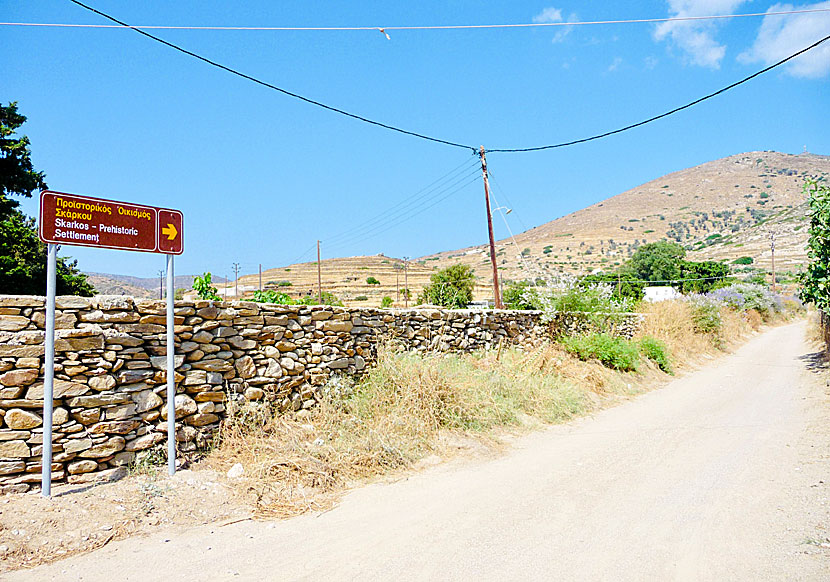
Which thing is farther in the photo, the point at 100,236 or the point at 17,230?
the point at 17,230

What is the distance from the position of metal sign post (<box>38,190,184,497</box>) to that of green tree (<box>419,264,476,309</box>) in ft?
77.0

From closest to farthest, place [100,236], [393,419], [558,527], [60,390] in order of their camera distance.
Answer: [558,527], [60,390], [100,236], [393,419]

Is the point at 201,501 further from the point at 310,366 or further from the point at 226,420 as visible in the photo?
the point at 310,366

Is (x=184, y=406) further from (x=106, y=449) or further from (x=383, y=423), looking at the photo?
(x=383, y=423)

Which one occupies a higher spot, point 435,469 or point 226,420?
point 226,420

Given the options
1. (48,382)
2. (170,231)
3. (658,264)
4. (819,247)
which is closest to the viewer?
(48,382)

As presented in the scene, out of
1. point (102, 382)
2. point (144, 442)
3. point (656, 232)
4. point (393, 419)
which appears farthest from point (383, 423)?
point (656, 232)

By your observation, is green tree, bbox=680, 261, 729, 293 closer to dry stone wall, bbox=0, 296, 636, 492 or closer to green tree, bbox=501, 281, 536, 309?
green tree, bbox=501, 281, 536, 309

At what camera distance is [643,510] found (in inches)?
199

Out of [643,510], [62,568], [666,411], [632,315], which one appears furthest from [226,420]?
[632,315]

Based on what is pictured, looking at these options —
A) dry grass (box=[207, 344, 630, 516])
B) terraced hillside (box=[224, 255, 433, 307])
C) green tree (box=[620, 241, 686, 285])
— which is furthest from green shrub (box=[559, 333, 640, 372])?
green tree (box=[620, 241, 686, 285])

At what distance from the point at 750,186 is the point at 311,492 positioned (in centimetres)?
11579

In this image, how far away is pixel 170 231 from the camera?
19.8 ft

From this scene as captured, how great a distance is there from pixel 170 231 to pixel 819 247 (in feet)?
47.5
